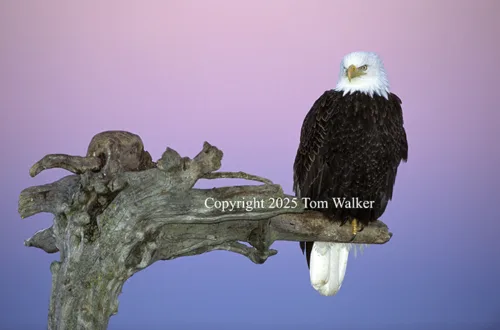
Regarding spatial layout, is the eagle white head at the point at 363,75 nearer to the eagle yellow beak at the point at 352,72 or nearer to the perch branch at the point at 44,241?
the eagle yellow beak at the point at 352,72

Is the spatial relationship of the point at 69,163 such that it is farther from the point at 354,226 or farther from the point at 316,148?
the point at 354,226

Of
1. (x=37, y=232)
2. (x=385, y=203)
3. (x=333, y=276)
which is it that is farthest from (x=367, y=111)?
(x=37, y=232)

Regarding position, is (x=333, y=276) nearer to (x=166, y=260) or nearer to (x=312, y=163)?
(x=312, y=163)

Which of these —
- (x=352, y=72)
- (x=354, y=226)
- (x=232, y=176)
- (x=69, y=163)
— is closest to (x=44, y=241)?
(x=69, y=163)

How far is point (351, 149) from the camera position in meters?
5.31

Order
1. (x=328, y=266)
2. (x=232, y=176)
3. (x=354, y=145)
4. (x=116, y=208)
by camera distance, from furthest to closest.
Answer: (x=328, y=266), (x=354, y=145), (x=232, y=176), (x=116, y=208)

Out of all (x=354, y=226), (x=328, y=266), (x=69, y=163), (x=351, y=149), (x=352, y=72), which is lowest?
(x=328, y=266)

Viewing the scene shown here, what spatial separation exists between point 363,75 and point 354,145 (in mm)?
575

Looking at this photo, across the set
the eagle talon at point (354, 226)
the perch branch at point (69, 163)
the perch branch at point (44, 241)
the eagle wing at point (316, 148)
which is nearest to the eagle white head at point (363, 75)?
the eagle wing at point (316, 148)

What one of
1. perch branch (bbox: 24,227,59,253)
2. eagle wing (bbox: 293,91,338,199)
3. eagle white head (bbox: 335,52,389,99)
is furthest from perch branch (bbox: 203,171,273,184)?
perch branch (bbox: 24,227,59,253)

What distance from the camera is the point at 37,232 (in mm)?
5414

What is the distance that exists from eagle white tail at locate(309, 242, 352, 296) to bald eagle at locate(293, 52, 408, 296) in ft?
1.44

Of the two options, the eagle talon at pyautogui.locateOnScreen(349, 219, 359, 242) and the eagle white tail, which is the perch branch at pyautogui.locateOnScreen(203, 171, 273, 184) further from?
the eagle white tail

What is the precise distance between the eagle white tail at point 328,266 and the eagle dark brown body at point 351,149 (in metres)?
0.49
